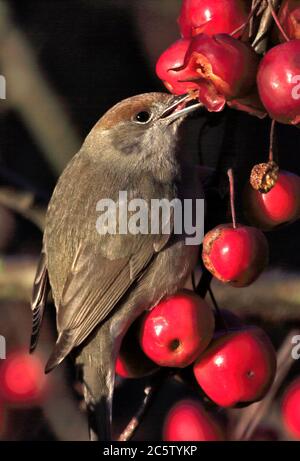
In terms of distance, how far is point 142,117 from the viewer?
3.46 meters

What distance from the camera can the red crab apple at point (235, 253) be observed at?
253 centimetres

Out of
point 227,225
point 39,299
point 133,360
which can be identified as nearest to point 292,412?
point 133,360

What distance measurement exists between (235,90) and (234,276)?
527 mm

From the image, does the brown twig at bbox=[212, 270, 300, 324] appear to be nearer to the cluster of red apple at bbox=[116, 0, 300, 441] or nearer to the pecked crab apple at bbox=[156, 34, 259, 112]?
the cluster of red apple at bbox=[116, 0, 300, 441]

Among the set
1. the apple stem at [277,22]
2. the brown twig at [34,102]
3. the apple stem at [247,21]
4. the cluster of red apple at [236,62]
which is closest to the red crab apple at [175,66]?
the cluster of red apple at [236,62]

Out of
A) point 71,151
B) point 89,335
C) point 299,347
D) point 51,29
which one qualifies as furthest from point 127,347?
point 51,29

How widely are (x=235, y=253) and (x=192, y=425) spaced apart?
0.65m

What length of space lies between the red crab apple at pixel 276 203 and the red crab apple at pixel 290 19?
428mm

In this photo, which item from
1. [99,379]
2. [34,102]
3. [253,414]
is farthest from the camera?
[34,102]

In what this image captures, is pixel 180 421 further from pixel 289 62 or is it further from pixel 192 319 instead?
pixel 289 62

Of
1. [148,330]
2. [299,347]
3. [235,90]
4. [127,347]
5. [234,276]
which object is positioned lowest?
[299,347]

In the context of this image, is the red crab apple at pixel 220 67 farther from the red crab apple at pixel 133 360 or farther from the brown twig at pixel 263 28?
the red crab apple at pixel 133 360

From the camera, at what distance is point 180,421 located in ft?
9.52

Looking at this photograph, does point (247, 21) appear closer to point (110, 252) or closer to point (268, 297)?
point (110, 252)
